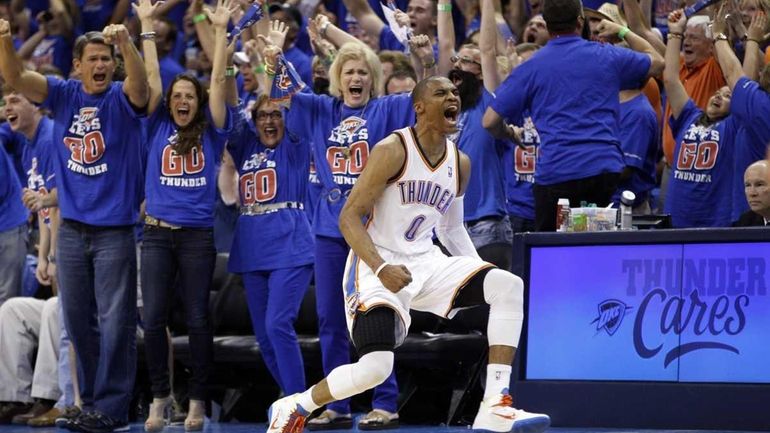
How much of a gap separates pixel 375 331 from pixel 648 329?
184 cm

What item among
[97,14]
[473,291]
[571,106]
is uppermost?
[97,14]

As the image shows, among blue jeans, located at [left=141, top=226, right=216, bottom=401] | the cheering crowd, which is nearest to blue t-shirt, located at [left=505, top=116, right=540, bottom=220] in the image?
the cheering crowd

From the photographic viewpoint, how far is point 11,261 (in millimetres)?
10461

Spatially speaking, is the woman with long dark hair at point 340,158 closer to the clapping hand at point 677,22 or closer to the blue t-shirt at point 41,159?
the clapping hand at point 677,22

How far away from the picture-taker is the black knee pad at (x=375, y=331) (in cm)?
650

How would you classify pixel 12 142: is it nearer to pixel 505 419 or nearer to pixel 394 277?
pixel 394 277

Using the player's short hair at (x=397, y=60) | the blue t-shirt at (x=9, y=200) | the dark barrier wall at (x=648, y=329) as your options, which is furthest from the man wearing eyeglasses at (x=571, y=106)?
the blue t-shirt at (x=9, y=200)

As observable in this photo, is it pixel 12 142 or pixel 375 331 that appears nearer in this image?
pixel 375 331

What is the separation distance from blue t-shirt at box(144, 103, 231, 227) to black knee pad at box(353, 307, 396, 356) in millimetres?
2506

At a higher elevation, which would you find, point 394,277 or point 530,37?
point 530,37

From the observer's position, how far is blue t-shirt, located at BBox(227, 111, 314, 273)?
28.7 feet

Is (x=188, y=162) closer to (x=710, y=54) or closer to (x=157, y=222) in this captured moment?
(x=157, y=222)

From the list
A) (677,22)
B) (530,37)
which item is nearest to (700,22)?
(677,22)

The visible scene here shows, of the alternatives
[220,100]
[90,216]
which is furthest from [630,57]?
[90,216]
